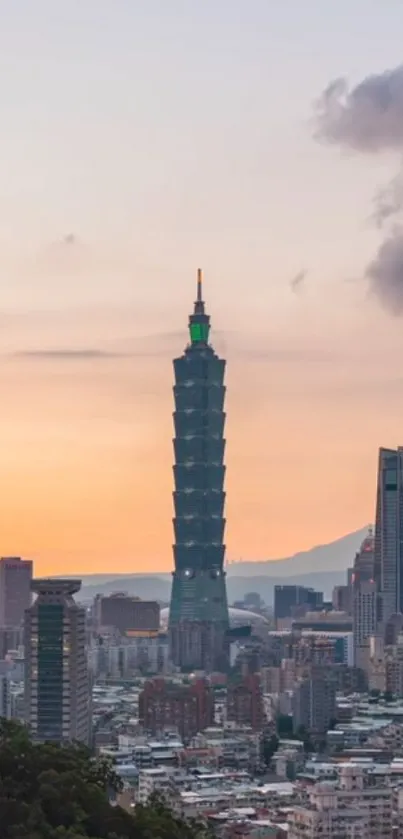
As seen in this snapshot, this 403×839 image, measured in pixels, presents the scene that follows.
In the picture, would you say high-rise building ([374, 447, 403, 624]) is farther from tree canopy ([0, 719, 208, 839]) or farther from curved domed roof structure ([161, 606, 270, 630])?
tree canopy ([0, 719, 208, 839])

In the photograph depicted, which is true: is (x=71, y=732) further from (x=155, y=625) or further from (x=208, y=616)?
(x=155, y=625)

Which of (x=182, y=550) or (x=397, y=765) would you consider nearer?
(x=397, y=765)

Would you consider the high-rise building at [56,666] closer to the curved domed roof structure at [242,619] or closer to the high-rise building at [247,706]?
the high-rise building at [247,706]

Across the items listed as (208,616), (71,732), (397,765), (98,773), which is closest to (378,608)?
(208,616)

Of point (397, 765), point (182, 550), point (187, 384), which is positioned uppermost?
point (187, 384)

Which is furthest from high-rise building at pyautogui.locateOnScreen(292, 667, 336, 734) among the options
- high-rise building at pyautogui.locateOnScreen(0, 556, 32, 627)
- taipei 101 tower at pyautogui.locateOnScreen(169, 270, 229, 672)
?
high-rise building at pyautogui.locateOnScreen(0, 556, 32, 627)

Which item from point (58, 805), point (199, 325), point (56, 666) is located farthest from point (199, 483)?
point (58, 805)

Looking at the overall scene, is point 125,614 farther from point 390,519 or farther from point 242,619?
point 390,519
